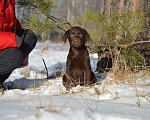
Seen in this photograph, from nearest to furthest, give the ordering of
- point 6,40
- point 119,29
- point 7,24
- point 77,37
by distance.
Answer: point 6,40 → point 7,24 → point 77,37 → point 119,29

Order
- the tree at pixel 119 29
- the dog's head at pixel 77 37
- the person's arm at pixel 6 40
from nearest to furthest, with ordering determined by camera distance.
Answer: the person's arm at pixel 6 40 → the dog's head at pixel 77 37 → the tree at pixel 119 29

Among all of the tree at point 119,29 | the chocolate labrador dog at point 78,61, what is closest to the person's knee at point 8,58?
the chocolate labrador dog at point 78,61

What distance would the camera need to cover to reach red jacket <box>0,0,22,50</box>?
269 centimetres

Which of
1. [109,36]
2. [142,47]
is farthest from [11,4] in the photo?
[142,47]

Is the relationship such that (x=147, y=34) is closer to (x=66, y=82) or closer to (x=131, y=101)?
(x=66, y=82)

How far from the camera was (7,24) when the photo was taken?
287cm

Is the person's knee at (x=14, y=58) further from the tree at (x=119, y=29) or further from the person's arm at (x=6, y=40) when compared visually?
the tree at (x=119, y=29)

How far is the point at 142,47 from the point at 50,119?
12.1 feet

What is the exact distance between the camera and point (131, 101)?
1.90m

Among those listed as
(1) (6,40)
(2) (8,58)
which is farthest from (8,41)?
(2) (8,58)

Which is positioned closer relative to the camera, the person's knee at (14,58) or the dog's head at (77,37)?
the person's knee at (14,58)

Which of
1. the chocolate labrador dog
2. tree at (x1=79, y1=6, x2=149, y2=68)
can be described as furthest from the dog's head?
tree at (x1=79, y1=6, x2=149, y2=68)

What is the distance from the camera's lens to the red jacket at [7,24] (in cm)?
269

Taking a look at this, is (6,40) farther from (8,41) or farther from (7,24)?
(7,24)
